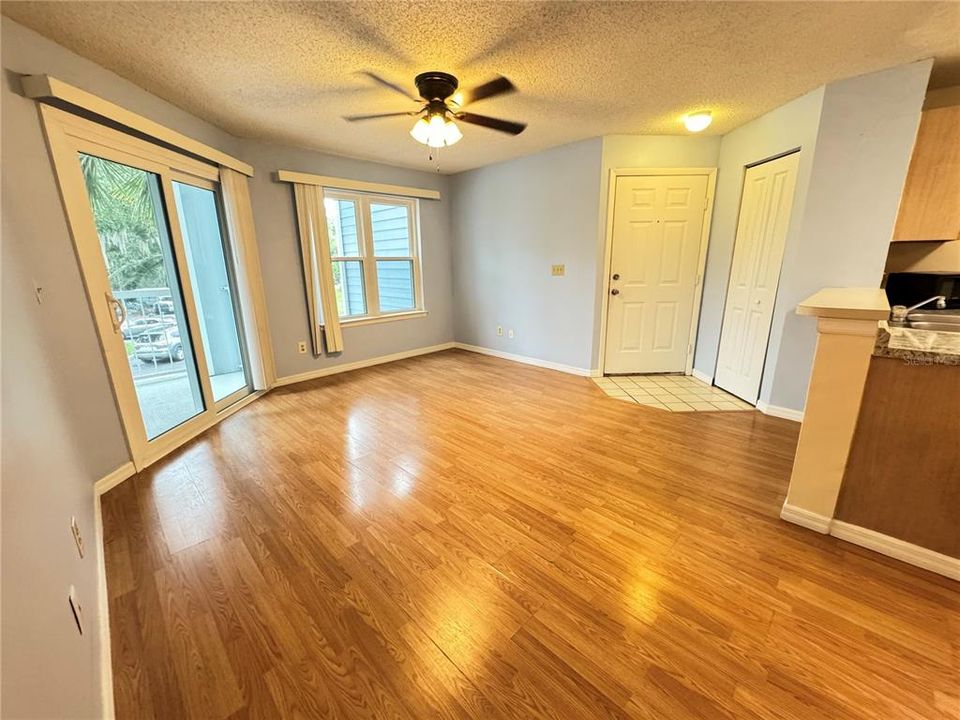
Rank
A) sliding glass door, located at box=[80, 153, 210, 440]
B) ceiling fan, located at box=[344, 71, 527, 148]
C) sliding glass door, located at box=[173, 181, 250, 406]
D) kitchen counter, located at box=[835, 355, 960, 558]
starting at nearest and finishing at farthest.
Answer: kitchen counter, located at box=[835, 355, 960, 558] → ceiling fan, located at box=[344, 71, 527, 148] → sliding glass door, located at box=[80, 153, 210, 440] → sliding glass door, located at box=[173, 181, 250, 406]

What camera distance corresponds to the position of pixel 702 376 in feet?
13.0

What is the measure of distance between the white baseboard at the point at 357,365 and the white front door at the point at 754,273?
355cm

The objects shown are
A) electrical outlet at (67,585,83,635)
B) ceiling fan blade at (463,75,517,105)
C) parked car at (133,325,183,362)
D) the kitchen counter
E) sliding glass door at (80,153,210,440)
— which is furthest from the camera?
parked car at (133,325,183,362)

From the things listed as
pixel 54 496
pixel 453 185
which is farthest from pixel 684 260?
pixel 54 496

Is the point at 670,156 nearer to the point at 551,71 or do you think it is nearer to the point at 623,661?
the point at 551,71

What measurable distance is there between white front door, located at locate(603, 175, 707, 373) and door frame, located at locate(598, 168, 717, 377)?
0.03 metres

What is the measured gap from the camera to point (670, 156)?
142 inches

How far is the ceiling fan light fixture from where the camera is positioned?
2221mm

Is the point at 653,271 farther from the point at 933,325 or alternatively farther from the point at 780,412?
the point at 933,325

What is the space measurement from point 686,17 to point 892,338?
1731 mm

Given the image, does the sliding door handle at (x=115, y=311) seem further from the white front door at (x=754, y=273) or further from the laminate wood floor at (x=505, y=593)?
the white front door at (x=754, y=273)

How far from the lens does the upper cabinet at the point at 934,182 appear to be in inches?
92.4

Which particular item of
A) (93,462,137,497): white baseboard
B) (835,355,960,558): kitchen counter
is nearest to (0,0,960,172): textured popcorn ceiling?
(835,355,960,558): kitchen counter

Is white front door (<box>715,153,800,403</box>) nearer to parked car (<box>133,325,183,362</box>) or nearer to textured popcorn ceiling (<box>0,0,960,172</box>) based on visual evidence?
textured popcorn ceiling (<box>0,0,960,172</box>)
